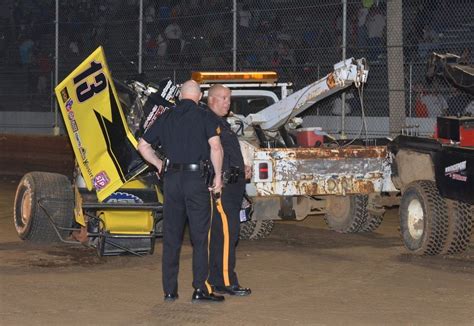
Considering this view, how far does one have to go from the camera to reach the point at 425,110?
15.4m

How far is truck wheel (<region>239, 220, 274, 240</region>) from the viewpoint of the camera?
1209cm

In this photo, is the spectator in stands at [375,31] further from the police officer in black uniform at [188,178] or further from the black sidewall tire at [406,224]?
the police officer in black uniform at [188,178]

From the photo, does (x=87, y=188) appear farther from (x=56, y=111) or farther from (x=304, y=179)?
(x=56, y=111)

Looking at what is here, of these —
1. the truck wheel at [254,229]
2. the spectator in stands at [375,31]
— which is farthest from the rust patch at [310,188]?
the spectator in stands at [375,31]

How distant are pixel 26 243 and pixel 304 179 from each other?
127 inches

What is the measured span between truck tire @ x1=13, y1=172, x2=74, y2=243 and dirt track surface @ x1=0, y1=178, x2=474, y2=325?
169 mm

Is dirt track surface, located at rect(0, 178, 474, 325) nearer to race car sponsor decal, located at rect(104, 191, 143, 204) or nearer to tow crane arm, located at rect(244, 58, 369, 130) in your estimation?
race car sponsor decal, located at rect(104, 191, 143, 204)

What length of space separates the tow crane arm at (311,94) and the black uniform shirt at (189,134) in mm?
3664

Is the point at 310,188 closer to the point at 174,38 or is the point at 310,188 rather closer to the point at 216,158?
the point at 216,158

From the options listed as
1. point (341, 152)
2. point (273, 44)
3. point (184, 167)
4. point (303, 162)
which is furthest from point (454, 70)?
point (273, 44)

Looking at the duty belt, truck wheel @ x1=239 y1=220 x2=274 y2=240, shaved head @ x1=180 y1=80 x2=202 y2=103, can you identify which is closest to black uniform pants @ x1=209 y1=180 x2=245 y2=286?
the duty belt

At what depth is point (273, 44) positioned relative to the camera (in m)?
18.1

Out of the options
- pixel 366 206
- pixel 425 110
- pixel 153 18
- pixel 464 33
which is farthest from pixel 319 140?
pixel 153 18

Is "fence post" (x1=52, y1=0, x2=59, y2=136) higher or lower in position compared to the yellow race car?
higher
